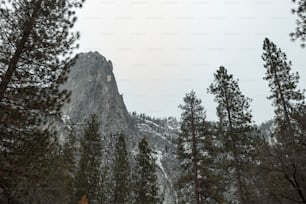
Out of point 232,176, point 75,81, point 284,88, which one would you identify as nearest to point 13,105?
point 232,176

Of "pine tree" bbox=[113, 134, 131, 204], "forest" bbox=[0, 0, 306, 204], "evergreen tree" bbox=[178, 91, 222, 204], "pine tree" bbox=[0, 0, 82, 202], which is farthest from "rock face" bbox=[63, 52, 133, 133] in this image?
"pine tree" bbox=[0, 0, 82, 202]

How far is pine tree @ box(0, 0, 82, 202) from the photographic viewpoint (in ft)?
24.8

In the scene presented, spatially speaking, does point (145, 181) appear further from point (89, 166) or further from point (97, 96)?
point (97, 96)

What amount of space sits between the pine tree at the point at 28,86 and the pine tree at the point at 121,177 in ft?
72.9

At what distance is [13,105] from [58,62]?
1.86m

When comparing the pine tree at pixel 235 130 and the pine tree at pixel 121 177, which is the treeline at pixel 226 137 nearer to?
the pine tree at pixel 235 130

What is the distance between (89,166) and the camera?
25.4 metres

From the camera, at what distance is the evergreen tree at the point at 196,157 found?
19578mm

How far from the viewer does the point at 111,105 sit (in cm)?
14150

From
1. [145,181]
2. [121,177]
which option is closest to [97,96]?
[121,177]

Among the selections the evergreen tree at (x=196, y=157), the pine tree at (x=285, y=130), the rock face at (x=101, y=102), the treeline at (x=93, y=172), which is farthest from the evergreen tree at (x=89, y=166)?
the rock face at (x=101, y=102)

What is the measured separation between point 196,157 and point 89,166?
10.3m

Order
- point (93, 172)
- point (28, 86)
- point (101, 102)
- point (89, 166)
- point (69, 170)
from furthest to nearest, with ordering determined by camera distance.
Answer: point (101, 102)
point (69, 170)
point (93, 172)
point (89, 166)
point (28, 86)

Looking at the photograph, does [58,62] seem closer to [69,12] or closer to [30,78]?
[30,78]
